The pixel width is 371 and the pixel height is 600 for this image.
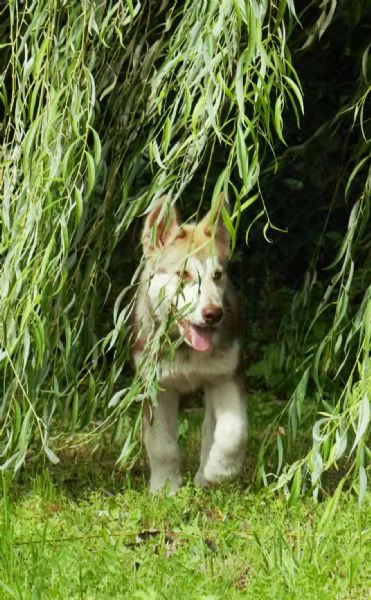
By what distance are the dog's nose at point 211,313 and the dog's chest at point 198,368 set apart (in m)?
0.24

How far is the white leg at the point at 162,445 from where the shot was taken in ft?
17.6

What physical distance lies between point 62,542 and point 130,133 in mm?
1543

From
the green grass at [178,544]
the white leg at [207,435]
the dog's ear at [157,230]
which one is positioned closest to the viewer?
the green grass at [178,544]

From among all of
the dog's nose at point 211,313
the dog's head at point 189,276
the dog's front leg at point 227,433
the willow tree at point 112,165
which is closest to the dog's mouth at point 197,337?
the dog's head at point 189,276

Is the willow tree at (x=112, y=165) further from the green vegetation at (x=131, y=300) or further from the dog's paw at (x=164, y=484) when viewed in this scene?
the dog's paw at (x=164, y=484)

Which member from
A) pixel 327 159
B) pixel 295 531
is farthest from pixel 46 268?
pixel 327 159

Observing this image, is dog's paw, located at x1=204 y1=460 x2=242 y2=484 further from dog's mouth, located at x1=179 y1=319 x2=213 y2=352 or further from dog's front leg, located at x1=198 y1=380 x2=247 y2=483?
dog's mouth, located at x1=179 y1=319 x2=213 y2=352

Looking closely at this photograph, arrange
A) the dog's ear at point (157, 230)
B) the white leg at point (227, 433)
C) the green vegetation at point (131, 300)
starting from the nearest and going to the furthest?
1. the green vegetation at point (131, 300)
2. the dog's ear at point (157, 230)
3. the white leg at point (227, 433)

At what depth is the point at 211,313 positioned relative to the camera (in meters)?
5.07

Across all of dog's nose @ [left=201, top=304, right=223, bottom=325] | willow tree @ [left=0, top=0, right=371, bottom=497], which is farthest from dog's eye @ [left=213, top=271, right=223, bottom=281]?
willow tree @ [left=0, top=0, right=371, bottom=497]

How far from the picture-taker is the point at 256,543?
13.3 feet

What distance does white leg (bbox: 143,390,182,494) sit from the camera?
212 inches

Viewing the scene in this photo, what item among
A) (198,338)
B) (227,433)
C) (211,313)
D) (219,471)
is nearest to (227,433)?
(227,433)

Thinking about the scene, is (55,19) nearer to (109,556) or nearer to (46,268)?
(46,268)
